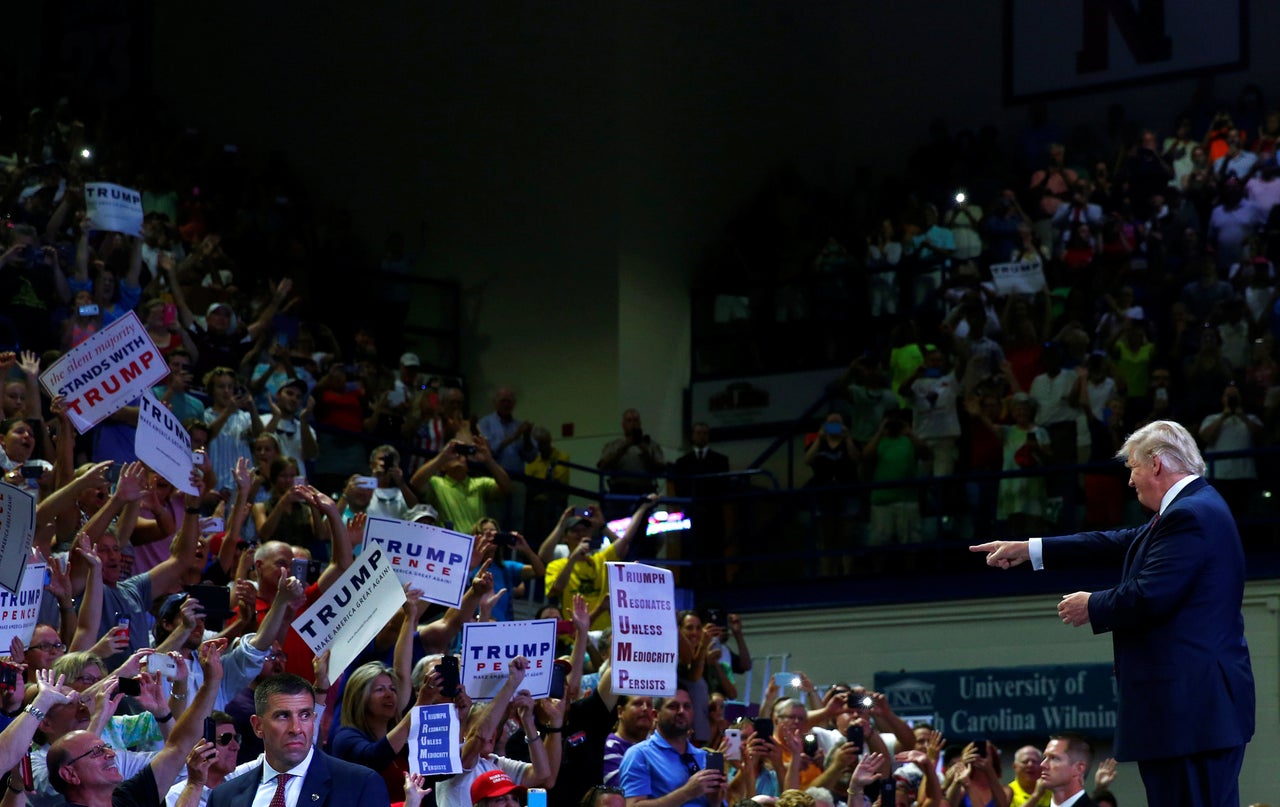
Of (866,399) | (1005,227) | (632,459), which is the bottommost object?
(632,459)

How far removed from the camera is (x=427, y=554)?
10.2m

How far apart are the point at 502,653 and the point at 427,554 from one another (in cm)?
99

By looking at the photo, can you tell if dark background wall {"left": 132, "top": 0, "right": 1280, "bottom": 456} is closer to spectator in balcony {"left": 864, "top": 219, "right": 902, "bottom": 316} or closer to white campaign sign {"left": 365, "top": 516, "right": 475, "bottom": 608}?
spectator in balcony {"left": 864, "top": 219, "right": 902, "bottom": 316}

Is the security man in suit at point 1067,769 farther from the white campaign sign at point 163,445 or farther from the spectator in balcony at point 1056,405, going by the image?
the spectator in balcony at point 1056,405

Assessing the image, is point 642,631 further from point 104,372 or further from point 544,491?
point 544,491

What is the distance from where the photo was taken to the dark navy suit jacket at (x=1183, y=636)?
6.19 meters

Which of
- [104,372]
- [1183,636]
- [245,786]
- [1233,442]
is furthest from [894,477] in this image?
[245,786]

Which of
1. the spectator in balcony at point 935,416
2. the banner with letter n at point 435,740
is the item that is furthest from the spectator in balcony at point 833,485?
the banner with letter n at point 435,740

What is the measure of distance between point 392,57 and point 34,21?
4794 mm

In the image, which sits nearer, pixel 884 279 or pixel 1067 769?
pixel 1067 769

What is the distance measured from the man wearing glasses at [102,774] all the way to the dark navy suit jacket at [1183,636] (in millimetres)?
3278

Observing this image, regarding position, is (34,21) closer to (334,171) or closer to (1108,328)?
(334,171)

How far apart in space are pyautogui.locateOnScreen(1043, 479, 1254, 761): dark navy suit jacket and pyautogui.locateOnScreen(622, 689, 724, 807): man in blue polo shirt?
3535 millimetres

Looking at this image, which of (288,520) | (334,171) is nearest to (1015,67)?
(334,171)
